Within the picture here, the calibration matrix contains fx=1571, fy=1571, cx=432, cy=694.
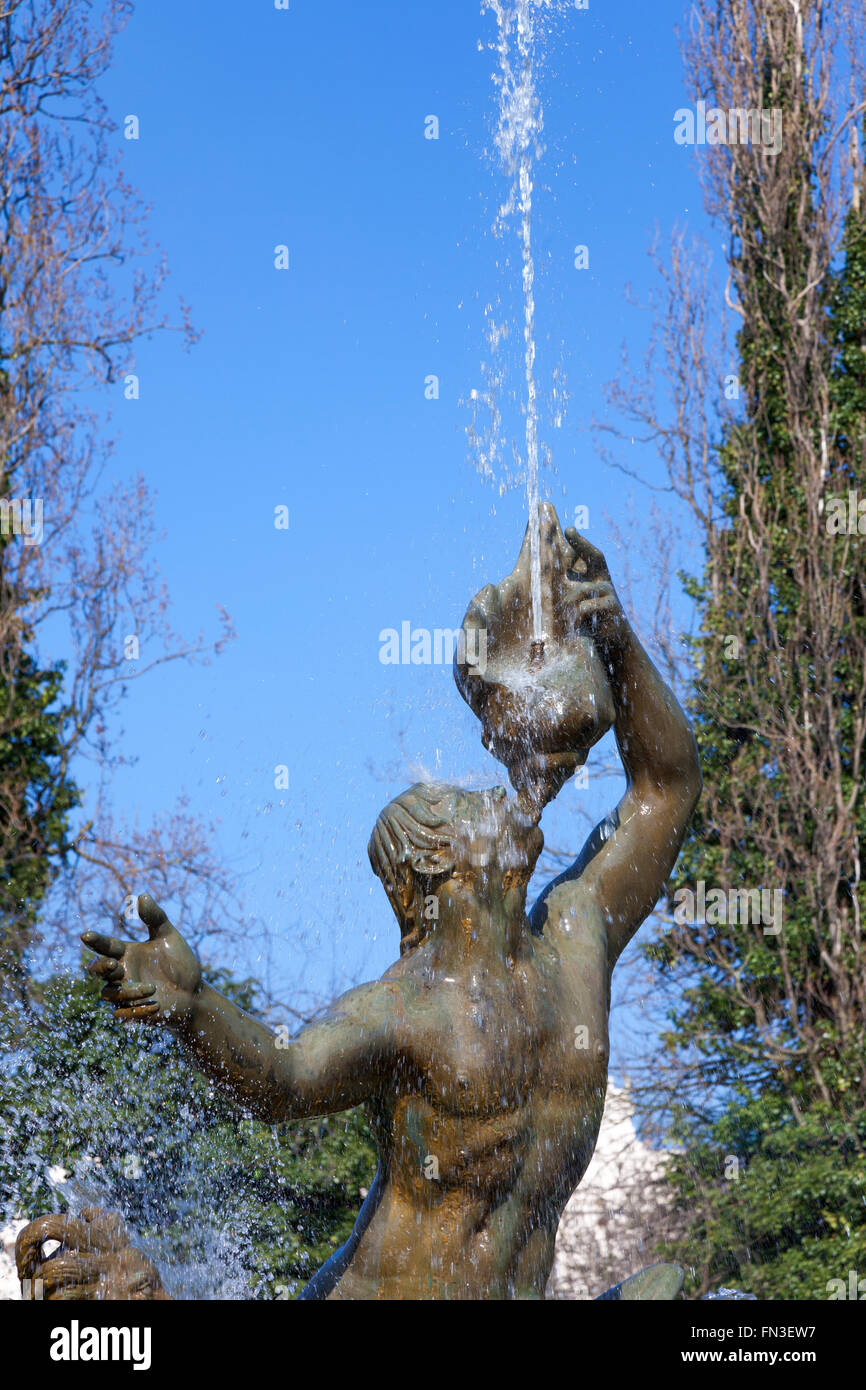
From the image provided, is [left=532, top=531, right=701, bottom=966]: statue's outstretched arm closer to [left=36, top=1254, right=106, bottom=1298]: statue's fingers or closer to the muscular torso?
the muscular torso

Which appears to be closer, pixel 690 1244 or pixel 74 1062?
pixel 74 1062

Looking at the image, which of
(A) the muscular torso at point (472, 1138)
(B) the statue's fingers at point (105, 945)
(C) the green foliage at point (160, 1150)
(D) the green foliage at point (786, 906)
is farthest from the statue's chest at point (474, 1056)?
(D) the green foliage at point (786, 906)

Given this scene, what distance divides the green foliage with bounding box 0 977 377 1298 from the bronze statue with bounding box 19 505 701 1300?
3195 millimetres

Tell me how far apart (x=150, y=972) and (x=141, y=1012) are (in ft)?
0.20

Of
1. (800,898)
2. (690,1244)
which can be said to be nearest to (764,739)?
(800,898)

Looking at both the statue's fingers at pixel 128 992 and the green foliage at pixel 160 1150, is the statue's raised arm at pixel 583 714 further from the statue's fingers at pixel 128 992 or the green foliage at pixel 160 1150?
the green foliage at pixel 160 1150

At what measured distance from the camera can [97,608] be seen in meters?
12.4

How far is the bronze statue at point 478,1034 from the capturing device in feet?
9.14

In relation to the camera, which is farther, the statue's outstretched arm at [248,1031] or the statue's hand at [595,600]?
the statue's hand at [595,600]

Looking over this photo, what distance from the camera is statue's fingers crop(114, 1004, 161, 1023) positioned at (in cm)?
238

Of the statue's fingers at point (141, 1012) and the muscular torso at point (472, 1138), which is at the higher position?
the statue's fingers at point (141, 1012)

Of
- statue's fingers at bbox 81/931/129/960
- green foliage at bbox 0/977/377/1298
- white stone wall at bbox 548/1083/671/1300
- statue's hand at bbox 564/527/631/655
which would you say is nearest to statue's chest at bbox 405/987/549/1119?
statue's fingers at bbox 81/931/129/960

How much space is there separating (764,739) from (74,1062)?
687cm
